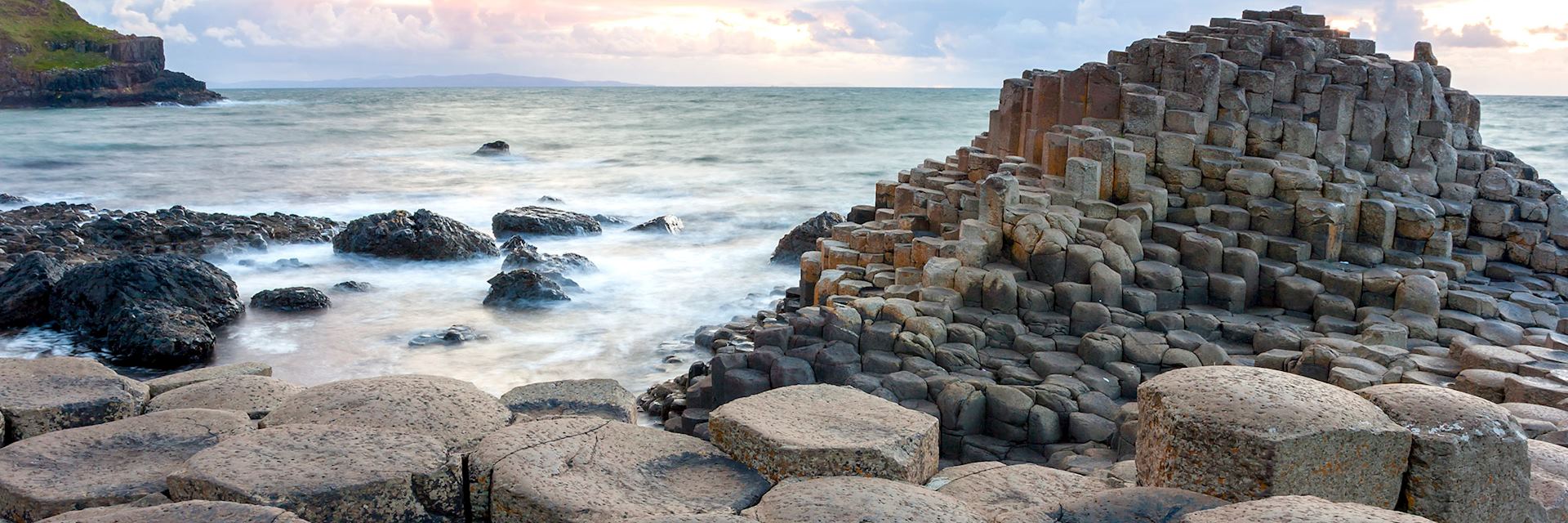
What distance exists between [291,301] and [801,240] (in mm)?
7452

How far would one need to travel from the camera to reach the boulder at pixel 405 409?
4059 millimetres

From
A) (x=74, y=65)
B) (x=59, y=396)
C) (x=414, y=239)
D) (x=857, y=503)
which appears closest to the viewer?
(x=857, y=503)

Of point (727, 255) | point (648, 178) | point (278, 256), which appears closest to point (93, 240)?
point (278, 256)

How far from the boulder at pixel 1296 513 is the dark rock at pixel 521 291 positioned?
11.0 meters

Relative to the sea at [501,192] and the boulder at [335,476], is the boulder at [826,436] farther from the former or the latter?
the sea at [501,192]

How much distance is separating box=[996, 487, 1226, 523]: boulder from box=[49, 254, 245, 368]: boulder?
10257 millimetres

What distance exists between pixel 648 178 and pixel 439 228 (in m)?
12.9

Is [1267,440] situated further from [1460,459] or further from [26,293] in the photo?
[26,293]

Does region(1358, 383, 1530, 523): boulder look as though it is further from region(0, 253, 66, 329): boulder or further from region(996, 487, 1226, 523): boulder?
region(0, 253, 66, 329): boulder

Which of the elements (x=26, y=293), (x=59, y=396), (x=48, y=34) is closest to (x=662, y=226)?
(x=26, y=293)

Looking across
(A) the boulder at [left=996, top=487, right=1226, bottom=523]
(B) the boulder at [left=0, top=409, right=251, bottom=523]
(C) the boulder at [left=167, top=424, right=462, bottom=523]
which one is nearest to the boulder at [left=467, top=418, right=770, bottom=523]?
(C) the boulder at [left=167, top=424, right=462, bottom=523]

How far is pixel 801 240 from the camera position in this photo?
1658 cm

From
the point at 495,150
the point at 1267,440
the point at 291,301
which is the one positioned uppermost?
the point at 1267,440

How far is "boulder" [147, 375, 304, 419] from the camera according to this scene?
4781 mm
